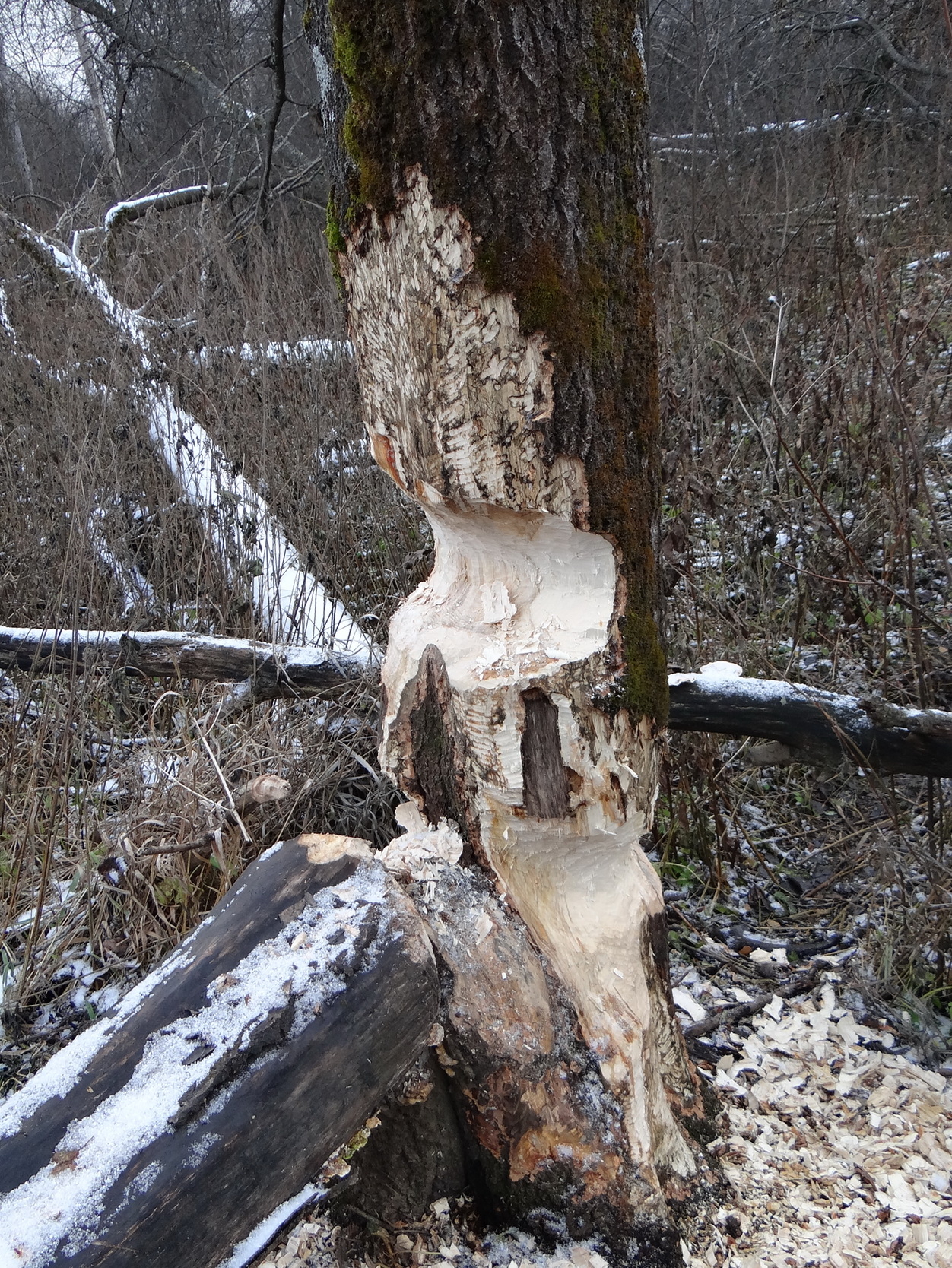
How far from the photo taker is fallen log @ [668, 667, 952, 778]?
1.74 meters

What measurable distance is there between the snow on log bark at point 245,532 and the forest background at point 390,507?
25 millimetres

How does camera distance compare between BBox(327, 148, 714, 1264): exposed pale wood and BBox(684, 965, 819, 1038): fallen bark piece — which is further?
BBox(684, 965, 819, 1038): fallen bark piece

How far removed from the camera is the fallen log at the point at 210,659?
2.35m

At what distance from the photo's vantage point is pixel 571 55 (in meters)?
1.04

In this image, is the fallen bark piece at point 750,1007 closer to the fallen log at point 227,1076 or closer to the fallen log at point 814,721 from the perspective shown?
the fallen log at point 814,721

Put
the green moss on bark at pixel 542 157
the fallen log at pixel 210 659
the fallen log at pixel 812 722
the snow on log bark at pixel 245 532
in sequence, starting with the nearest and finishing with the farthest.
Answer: the green moss on bark at pixel 542 157, the fallen log at pixel 812 722, the fallen log at pixel 210 659, the snow on log bark at pixel 245 532

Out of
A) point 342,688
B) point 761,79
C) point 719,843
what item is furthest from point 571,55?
point 761,79

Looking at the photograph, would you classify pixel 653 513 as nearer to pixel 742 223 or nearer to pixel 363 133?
pixel 363 133

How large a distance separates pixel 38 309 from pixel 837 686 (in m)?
5.17

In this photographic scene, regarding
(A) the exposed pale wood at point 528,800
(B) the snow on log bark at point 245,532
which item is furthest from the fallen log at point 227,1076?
(B) the snow on log bark at point 245,532

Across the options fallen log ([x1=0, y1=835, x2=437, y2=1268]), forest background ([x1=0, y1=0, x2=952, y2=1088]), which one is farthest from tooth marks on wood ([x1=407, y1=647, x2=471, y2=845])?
forest background ([x1=0, y1=0, x2=952, y2=1088])

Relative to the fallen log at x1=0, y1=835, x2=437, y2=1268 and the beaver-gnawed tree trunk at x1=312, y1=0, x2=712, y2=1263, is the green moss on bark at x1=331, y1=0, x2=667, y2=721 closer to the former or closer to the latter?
the beaver-gnawed tree trunk at x1=312, y1=0, x2=712, y2=1263

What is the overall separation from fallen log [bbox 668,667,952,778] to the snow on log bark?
1.00m

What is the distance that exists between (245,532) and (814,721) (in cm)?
211
